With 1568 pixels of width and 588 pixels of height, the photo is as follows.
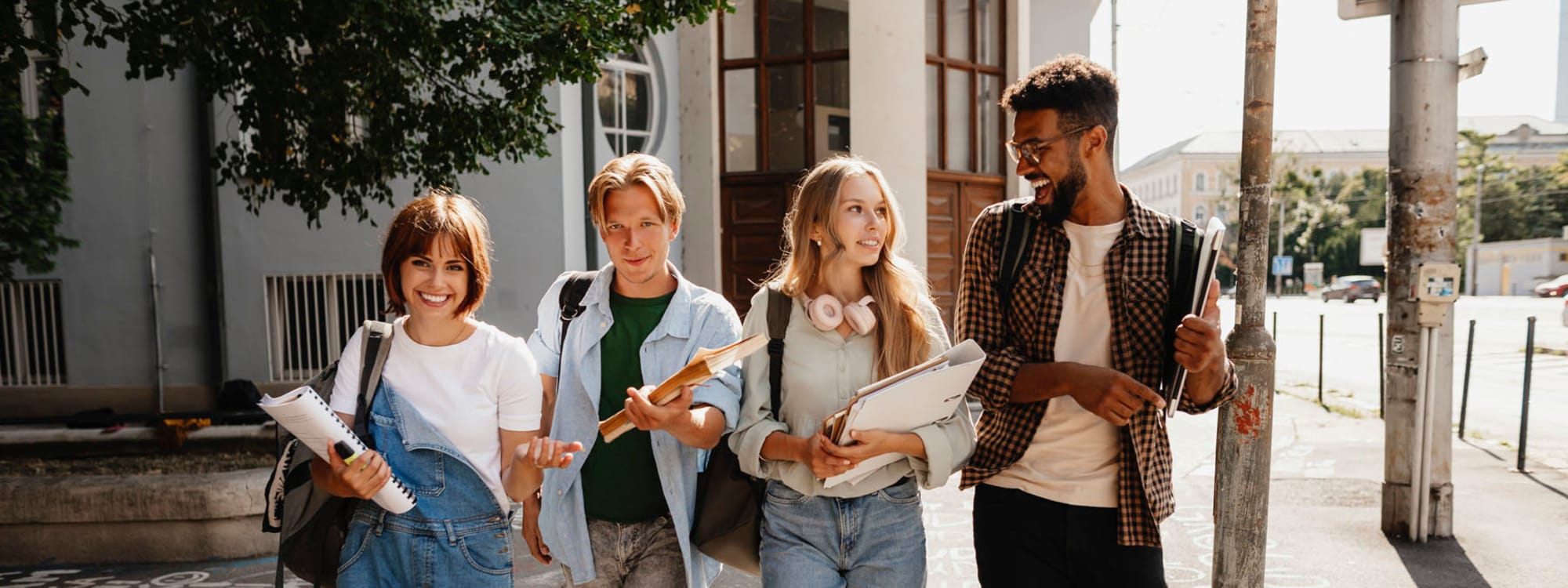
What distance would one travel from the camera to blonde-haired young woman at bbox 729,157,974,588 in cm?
242

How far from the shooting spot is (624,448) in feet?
8.66

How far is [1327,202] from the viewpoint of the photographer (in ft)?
223

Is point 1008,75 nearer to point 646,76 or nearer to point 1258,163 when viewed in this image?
point 646,76

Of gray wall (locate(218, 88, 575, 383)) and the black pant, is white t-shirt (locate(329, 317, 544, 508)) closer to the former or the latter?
the black pant

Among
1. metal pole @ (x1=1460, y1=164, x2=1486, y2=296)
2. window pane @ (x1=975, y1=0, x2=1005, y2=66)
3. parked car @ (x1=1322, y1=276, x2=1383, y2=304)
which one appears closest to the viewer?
window pane @ (x1=975, y1=0, x2=1005, y2=66)

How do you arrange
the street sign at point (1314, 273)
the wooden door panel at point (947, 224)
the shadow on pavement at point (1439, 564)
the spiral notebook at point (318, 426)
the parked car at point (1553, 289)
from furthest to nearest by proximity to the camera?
the street sign at point (1314, 273) → the parked car at point (1553, 289) → the wooden door panel at point (947, 224) → the shadow on pavement at point (1439, 564) → the spiral notebook at point (318, 426)

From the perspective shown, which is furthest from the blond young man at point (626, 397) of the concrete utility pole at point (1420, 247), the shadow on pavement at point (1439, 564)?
the concrete utility pole at point (1420, 247)

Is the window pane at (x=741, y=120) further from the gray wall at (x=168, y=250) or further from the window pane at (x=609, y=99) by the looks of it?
the gray wall at (x=168, y=250)

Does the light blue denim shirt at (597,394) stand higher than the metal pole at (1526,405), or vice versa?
the light blue denim shirt at (597,394)

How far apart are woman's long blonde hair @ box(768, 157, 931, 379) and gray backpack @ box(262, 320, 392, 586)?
1097 millimetres

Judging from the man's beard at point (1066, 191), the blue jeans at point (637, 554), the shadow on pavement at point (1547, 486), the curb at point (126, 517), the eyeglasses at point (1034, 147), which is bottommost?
the shadow on pavement at point (1547, 486)

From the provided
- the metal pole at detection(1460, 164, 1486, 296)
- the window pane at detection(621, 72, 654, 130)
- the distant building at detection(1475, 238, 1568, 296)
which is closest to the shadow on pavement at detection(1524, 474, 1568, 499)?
the window pane at detection(621, 72, 654, 130)

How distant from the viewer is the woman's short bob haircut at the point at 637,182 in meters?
2.55

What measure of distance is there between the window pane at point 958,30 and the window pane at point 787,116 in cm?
201
